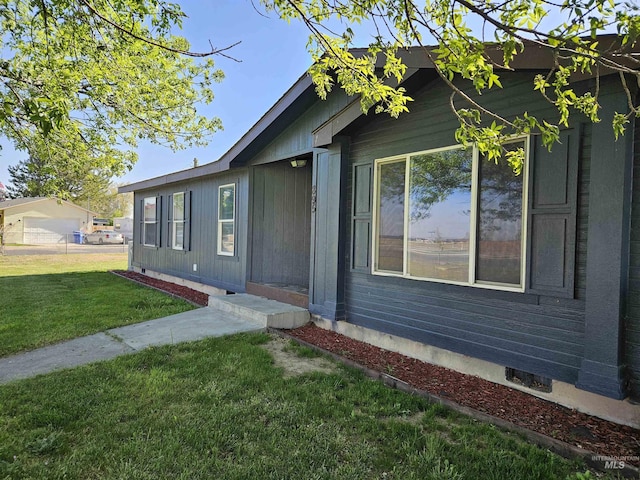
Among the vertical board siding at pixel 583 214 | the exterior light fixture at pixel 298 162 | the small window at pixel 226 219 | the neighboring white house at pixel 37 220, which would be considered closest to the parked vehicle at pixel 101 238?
the neighboring white house at pixel 37 220

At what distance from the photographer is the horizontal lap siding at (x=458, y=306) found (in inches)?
124

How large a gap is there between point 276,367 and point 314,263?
1.97m

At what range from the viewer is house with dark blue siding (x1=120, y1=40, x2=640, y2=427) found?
2838 mm

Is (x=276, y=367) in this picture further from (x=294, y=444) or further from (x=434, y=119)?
(x=434, y=119)

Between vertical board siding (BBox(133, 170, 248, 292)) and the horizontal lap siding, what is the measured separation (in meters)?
3.07

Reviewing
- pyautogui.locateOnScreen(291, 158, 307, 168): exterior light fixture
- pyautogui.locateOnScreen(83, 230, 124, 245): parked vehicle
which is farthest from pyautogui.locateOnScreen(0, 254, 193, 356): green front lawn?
pyautogui.locateOnScreen(83, 230, 124, 245): parked vehicle

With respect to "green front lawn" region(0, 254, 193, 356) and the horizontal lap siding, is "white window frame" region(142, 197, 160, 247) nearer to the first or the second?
"green front lawn" region(0, 254, 193, 356)

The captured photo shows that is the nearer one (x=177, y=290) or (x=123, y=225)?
(x=177, y=290)

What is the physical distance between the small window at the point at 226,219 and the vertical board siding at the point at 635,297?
629 centimetres

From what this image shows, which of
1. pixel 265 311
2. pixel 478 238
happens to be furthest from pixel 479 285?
pixel 265 311

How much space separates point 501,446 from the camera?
2520 mm

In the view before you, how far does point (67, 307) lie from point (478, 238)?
6751 millimetres

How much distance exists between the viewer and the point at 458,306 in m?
3.88

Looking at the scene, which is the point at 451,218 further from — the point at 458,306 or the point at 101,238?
the point at 101,238
